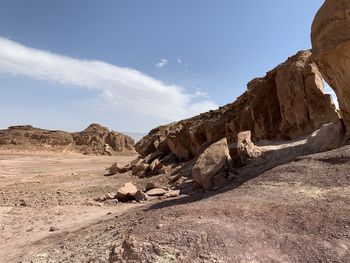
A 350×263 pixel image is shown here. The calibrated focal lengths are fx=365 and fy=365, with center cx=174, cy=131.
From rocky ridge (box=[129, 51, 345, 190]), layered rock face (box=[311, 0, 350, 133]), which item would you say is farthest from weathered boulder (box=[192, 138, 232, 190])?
layered rock face (box=[311, 0, 350, 133])

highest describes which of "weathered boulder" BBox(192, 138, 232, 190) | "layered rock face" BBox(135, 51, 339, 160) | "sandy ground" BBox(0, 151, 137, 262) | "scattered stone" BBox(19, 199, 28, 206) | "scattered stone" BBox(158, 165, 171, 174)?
"layered rock face" BBox(135, 51, 339, 160)

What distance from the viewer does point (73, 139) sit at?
53375mm

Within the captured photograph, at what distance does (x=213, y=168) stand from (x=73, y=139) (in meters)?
45.7

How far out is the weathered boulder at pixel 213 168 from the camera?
412 inches

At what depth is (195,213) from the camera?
21.2 ft

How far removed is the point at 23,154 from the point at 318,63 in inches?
1566

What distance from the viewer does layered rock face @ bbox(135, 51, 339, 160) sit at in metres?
13.8

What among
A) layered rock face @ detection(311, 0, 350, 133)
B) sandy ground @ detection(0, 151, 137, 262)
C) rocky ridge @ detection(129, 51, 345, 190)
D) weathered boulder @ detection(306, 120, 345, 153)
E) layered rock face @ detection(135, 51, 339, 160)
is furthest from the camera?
layered rock face @ detection(135, 51, 339, 160)

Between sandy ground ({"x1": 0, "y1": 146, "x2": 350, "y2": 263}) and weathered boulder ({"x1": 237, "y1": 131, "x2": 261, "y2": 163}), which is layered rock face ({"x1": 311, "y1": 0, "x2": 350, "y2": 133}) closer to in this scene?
sandy ground ({"x1": 0, "y1": 146, "x2": 350, "y2": 263})

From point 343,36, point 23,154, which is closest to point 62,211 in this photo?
point 343,36

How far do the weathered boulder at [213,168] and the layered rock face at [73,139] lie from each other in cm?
4024

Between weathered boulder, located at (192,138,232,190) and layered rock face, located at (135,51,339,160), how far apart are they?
4.58m

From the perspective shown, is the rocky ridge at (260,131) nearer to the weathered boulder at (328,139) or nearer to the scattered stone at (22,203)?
the weathered boulder at (328,139)

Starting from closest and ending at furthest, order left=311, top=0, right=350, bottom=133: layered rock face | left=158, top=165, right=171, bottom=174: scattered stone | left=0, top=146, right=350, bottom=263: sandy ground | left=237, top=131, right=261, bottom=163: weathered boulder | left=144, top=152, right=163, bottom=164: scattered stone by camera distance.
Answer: left=0, top=146, right=350, bottom=263: sandy ground < left=311, top=0, right=350, bottom=133: layered rock face < left=237, top=131, right=261, bottom=163: weathered boulder < left=158, top=165, right=171, bottom=174: scattered stone < left=144, top=152, right=163, bottom=164: scattered stone
